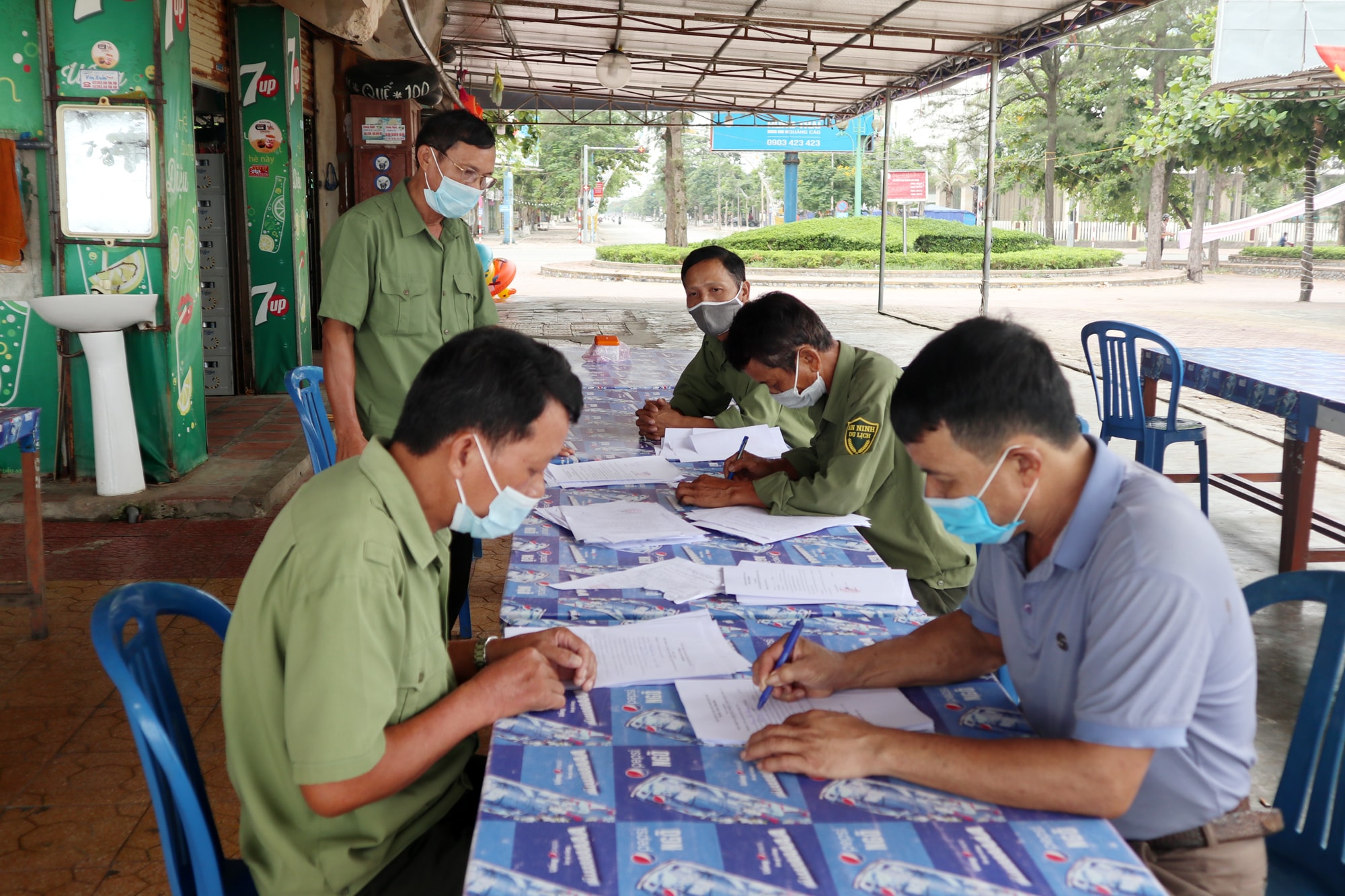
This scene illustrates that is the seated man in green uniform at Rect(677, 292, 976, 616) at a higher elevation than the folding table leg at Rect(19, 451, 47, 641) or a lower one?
higher

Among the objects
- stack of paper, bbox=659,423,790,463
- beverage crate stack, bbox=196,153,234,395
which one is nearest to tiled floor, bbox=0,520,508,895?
stack of paper, bbox=659,423,790,463

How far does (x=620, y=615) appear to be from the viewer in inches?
74.0

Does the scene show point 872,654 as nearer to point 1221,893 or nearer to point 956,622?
point 956,622

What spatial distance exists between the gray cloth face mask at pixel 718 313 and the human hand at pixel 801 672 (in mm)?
2137

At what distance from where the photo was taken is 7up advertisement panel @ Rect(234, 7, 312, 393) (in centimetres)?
698

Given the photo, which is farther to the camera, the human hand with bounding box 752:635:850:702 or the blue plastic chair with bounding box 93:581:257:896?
the human hand with bounding box 752:635:850:702

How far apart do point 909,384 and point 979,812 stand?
0.53m

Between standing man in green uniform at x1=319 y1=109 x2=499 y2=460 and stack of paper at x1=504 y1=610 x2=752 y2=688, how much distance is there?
60.3 inches

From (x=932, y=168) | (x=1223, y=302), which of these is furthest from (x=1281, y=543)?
(x=932, y=168)

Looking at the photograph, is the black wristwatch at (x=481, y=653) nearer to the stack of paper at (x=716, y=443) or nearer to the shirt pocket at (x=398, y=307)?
the stack of paper at (x=716, y=443)

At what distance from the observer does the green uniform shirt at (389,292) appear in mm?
3158

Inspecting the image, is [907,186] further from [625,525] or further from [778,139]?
→ [625,525]

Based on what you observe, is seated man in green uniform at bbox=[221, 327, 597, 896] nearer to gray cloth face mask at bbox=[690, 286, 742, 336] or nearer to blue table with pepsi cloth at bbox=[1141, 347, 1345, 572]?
gray cloth face mask at bbox=[690, 286, 742, 336]

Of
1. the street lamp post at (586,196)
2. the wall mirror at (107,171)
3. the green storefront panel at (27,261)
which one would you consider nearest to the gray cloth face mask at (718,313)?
the wall mirror at (107,171)
